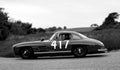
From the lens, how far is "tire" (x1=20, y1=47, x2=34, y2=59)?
1680 cm

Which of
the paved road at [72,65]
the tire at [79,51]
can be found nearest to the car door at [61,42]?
the tire at [79,51]

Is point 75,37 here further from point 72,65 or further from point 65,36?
point 72,65

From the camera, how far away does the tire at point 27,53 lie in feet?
55.1

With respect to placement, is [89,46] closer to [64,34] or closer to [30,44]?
[64,34]

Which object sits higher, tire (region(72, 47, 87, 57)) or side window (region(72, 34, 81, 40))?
side window (region(72, 34, 81, 40))

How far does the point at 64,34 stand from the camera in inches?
658

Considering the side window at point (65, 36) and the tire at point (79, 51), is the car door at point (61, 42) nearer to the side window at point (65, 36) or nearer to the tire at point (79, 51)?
the side window at point (65, 36)

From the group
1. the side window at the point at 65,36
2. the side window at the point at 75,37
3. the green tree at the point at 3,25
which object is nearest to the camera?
the side window at the point at 75,37

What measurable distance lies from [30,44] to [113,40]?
7.42 m

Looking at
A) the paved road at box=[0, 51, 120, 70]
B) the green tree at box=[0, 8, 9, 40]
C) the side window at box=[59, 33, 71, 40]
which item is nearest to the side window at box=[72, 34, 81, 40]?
the side window at box=[59, 33, 71, 40]

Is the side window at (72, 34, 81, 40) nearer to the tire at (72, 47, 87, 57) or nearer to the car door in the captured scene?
the car door

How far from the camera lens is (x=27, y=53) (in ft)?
55.5

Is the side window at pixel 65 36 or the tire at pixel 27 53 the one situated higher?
the side window at pixel 65 36

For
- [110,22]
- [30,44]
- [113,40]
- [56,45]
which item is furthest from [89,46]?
[110,22]
